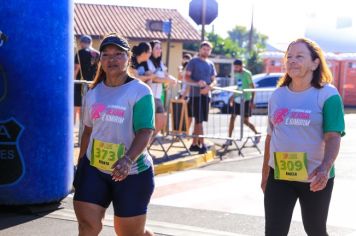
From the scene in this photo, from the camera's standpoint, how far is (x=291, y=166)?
429 cm

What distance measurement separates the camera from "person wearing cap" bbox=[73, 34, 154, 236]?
169 inches

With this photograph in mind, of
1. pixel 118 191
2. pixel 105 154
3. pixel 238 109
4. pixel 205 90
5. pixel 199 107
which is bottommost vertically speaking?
pixel 238 109

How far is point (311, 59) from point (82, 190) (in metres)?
1.78

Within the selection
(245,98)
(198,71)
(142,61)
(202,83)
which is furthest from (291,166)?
(245,98)

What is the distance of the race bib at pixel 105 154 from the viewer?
14.0 feet

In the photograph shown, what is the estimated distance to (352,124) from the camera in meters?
19.6

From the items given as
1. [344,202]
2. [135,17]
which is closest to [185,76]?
[344,202]

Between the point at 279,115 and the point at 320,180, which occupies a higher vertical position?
the point at 279,115

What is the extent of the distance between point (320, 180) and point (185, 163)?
6.20m

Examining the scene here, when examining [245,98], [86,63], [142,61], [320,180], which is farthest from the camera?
[245,98]

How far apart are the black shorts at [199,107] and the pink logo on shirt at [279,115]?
6987 millimetres

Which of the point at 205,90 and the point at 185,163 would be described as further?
the point at 205,90

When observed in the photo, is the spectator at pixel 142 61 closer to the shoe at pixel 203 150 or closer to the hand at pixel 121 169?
the shoe at pixel 203 150

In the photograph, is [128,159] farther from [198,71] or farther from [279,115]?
[198,71]
